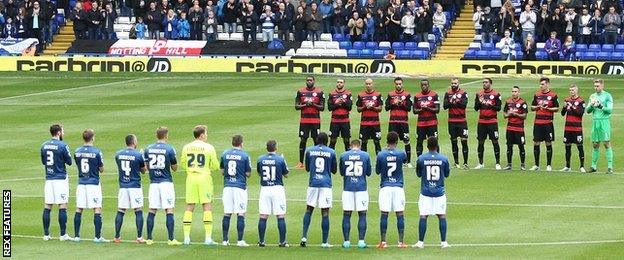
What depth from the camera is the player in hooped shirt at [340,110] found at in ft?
115

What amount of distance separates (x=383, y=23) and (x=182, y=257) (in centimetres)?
3676

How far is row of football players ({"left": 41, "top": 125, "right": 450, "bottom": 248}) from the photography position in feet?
85.0

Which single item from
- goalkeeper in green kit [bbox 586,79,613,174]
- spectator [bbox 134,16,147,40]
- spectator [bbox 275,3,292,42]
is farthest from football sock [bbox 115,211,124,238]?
spectator [bbox 134,16,147,40]

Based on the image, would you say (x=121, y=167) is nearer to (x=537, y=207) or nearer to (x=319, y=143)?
(x=319, y=143)

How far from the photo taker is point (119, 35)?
64.6 metres

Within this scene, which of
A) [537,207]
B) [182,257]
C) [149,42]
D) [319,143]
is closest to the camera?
[182,257]

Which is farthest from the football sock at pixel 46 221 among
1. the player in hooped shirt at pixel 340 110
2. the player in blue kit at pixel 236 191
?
the player in hooped shirt at pixel 340 110

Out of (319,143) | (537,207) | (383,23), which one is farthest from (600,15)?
(319,143)

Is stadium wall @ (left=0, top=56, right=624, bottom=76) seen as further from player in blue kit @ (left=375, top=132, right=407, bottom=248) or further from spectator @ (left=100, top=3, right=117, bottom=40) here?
player in blue kit @ (left=375, top=132, right=407, bottom=248)

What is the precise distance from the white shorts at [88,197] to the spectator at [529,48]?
33.0 m

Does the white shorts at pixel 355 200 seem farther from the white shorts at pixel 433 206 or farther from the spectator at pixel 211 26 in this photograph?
the spectator at pixel 211 26

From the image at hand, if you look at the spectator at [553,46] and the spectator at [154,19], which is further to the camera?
the spectator at [154,19]

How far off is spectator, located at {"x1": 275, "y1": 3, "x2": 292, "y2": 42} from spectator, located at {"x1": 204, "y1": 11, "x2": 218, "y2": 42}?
266 centimetres

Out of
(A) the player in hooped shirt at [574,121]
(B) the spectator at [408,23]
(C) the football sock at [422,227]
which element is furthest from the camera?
(B) the spectator at [408,23]
